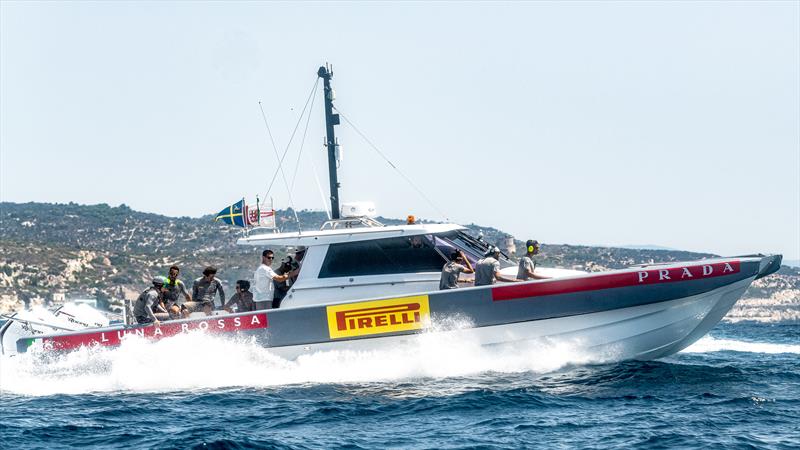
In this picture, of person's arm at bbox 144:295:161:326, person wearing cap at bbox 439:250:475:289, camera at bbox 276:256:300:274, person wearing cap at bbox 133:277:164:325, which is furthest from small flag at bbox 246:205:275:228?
person wearing cap at bbox 439:250:475:289

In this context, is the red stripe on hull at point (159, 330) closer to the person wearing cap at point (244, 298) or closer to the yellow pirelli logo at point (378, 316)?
the person wearing cap at point (244, 298)

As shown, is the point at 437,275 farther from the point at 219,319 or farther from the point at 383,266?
the point at 219,319

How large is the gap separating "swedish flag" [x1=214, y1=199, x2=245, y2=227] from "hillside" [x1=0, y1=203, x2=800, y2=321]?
93.5 feet

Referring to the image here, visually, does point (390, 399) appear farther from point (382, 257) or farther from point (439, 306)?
point (382, 257)

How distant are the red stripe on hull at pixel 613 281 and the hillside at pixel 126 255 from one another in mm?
31463

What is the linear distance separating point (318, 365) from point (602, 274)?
4.50 metres

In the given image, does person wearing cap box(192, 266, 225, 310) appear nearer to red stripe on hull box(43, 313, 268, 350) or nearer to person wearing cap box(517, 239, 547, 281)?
red stripe on hull box(43, 313, 268, 350)

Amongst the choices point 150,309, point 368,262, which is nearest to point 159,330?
point 150,309

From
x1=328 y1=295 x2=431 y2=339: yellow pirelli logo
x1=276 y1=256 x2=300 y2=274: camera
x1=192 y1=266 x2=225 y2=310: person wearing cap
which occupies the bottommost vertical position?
x1=328 y1=295 x2=431 y2=339: yellow pirelli logo

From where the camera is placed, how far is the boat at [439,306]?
1448 centimetres

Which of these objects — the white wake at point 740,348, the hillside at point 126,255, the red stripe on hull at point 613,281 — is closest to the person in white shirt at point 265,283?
the red stripe on hull at point 613,281

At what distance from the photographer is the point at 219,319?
15.2 metres

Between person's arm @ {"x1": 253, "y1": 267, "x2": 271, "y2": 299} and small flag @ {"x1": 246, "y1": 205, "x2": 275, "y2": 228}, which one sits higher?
small flag @ {"x1": 246, "y1": 205, "x2": 275, "y2": 228}

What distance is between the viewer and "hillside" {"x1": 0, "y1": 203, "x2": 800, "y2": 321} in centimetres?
5844
